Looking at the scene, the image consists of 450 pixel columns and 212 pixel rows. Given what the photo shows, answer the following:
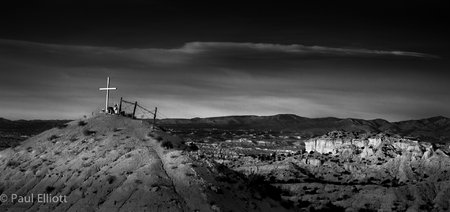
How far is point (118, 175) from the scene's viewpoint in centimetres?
3209

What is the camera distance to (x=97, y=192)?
1217 inches

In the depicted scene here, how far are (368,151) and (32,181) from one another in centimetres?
13464

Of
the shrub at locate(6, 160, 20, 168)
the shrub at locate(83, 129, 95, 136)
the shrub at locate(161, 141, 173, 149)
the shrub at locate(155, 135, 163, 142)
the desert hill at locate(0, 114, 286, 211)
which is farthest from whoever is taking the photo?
the shrub at locate(83, 129, 95, 136)

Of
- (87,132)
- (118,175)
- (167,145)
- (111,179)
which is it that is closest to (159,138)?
(167,145)

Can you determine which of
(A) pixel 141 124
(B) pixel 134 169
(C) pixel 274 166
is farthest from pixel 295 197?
(B) pixel 134 169

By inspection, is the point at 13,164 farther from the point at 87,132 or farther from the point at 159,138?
the point at 159,138

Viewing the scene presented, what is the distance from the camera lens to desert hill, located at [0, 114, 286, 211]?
29891mm

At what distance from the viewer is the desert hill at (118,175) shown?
98.1ft

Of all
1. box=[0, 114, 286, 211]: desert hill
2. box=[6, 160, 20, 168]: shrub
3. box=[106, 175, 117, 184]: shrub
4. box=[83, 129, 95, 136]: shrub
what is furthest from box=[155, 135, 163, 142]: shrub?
box=[6, 160, 20, 168]: shrub

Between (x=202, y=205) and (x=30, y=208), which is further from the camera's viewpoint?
(x=30, y=208)

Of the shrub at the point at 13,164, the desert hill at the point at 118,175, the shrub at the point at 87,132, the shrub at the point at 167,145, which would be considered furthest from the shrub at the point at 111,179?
the shrub at the point at 13,164

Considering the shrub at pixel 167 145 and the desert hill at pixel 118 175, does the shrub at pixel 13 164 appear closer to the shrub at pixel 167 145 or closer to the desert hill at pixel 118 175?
the desert hill at pixel 118 175

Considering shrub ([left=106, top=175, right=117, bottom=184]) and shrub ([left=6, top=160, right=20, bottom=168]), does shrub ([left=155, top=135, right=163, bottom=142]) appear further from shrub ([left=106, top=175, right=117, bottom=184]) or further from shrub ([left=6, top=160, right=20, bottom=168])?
shrub ([left=6, top=160, right=20, bottom=168])

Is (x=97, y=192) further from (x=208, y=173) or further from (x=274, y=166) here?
(x=274, y=166)
